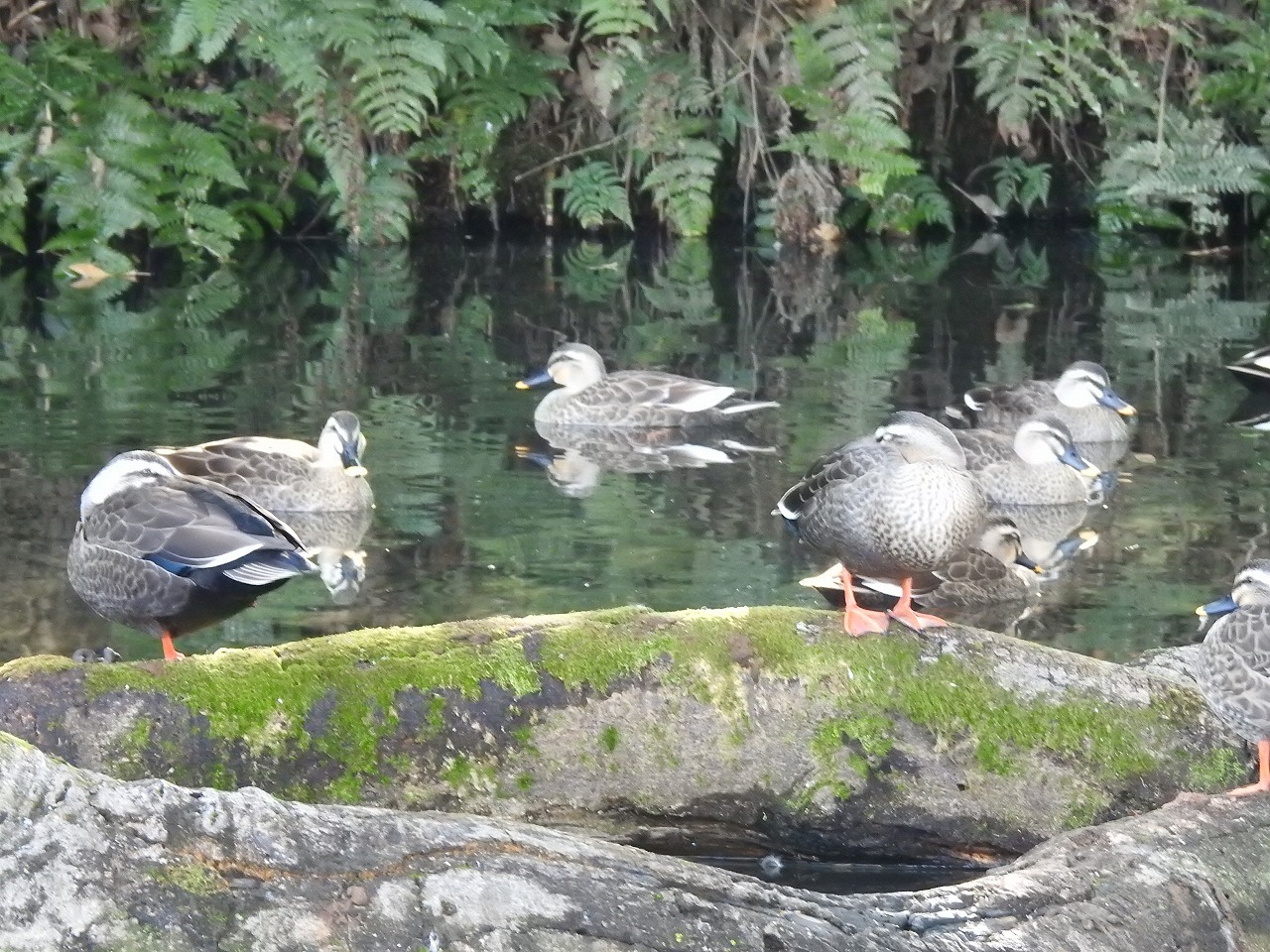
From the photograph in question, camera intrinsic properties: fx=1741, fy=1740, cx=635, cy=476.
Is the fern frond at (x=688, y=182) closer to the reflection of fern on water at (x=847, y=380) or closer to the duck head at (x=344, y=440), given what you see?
the reflection of fern on water at (x=847, y=380)

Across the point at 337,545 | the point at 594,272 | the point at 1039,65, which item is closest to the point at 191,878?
the point at 337,545

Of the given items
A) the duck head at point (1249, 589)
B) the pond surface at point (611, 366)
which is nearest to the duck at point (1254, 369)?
the pond surface at point (611, 366)

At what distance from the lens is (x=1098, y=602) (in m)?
6.74

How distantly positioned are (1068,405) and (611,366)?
119 inches

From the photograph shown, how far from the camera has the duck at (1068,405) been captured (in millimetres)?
9453

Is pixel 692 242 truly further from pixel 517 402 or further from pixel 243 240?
pixel 517 402

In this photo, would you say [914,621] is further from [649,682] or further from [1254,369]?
[1254,369]

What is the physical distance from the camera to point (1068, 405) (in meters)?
9.60

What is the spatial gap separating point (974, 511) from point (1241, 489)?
12.6 ft

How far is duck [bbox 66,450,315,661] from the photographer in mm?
5223

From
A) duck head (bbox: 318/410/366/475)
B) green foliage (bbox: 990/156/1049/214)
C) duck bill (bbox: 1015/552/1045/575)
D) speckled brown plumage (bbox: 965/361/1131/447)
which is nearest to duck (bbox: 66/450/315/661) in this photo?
duck head (bbox: 318/410/366/475)

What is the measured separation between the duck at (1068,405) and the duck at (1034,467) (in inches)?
24.5

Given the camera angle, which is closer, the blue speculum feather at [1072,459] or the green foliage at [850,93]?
the blue speculum feather at [1072,459]

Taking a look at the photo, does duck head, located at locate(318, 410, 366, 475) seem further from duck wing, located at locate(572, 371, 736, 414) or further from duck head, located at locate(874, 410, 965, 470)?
duck head, located at locate(874, 410, 965, 470)
